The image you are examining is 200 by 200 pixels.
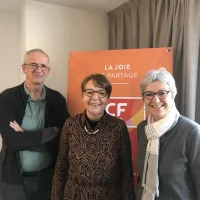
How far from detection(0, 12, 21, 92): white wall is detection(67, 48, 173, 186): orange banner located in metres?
1.12

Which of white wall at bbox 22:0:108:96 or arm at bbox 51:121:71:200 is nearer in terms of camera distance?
arm at bbox 51:121:71:200

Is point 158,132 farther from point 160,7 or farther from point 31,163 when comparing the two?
point 160,7

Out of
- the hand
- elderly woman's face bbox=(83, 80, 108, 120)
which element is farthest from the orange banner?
the hand

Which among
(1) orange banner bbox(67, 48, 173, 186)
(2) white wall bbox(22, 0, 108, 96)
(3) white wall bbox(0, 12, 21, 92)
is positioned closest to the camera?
(1) orange banner bbox(67, 48, 173, 186)

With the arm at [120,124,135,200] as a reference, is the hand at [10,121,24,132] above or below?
above

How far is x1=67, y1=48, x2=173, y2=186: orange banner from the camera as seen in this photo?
199 cm

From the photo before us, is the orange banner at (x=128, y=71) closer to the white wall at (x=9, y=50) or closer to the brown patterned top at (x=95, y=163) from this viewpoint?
the brown patterned top at (x=95, y=163)

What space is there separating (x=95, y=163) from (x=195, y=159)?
1.86ft

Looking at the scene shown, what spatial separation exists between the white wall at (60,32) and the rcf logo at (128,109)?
0.84 metres

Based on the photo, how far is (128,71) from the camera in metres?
2.04

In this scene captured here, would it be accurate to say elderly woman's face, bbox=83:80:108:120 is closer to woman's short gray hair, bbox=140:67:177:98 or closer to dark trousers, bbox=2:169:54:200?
woman's short gray hair, bbox=140:67:177:98

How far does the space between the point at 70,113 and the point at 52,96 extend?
1.02 ft

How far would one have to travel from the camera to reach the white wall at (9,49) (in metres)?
2.84

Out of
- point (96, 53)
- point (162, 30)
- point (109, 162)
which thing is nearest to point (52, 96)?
point (96, 53)
